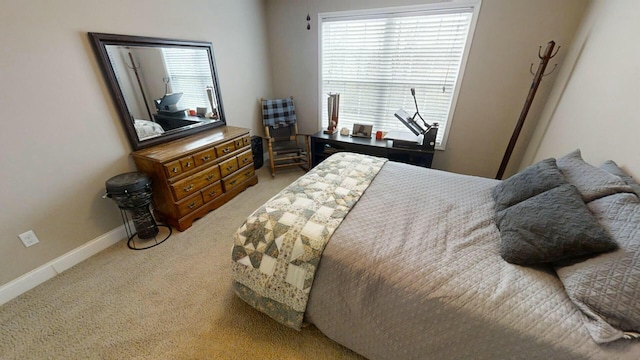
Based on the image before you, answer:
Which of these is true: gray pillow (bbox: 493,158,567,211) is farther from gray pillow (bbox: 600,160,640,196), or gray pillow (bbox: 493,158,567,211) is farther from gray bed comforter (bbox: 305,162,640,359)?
gray pillow (bbox: 600,160,640,196)

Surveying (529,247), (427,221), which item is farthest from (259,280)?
(529,247)

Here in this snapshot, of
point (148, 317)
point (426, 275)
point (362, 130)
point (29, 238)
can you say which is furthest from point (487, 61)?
point (29, 238)

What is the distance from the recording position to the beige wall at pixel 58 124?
1437 mm

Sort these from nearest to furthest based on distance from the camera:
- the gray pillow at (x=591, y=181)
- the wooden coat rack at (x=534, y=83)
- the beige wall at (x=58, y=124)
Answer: the gray pillow at (x=591, y=181)
the beige wall at (x=58, y=124)
the wooden coat rack at (x=534, y=83)

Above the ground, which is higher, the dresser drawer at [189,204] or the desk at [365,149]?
the desk at [365,149]

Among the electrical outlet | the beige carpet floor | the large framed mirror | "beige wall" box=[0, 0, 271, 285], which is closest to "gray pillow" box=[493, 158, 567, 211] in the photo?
the beige carpet floor

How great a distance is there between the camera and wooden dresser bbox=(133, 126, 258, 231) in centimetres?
199

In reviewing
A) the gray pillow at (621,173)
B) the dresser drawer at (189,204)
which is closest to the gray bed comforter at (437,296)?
the gray pillow at (621,173)

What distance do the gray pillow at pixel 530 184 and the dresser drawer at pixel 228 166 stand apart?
2413 millimetres

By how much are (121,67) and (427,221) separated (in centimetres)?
257

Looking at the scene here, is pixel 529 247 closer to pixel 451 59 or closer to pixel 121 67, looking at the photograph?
pixel 451 59

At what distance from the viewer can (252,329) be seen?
4.53ft

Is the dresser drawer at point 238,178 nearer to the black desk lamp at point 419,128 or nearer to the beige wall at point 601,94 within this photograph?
the black desk lamp at point 419,128

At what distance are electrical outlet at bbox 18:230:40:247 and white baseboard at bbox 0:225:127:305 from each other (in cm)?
20
